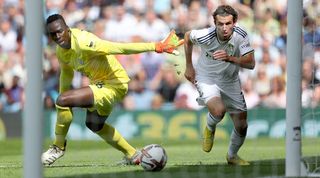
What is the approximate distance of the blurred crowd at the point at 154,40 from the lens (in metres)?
13.5

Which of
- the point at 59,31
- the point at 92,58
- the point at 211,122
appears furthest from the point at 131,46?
the point at 211,122

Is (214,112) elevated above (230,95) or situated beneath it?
situated beneath

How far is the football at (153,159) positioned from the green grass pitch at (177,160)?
7cm

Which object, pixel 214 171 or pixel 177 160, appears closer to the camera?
pixel 214 171

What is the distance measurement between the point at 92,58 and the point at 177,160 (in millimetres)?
1810

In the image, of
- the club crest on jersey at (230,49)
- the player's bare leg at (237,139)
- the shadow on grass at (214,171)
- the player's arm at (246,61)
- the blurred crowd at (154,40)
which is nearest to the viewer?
the shadow on grass at (214,171)

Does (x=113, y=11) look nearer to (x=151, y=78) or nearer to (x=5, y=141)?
(x=151, y=78)

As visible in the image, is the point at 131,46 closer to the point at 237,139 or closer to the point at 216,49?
the point at 216,49

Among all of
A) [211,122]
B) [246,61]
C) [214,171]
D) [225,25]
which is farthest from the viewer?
[211,122]

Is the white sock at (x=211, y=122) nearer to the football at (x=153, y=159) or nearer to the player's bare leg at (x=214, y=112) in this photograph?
the player's bare leg at (x=214, y=112)

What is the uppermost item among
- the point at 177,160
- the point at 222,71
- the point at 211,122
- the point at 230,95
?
the point at 222,71

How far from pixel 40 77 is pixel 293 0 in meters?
2.41

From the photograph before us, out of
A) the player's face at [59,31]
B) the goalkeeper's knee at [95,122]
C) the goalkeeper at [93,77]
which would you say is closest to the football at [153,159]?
the goalkeeper at [93,77]

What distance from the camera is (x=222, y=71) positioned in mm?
10039
